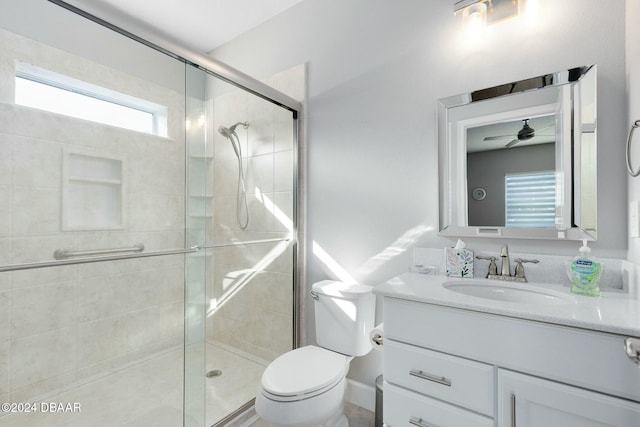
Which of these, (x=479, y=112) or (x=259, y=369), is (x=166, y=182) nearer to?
(x=259, y=369)

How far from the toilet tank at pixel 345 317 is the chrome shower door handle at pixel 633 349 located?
1.01 meters

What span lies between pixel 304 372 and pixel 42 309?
1.58 meters

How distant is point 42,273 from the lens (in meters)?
1.71

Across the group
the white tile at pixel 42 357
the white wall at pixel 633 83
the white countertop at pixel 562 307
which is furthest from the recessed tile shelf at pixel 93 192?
the white wall at pixel 633 83

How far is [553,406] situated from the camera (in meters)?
0.87

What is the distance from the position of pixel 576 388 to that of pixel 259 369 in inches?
66.9

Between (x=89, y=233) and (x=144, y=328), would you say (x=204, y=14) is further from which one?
(x=144, y=328)

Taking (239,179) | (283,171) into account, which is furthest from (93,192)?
(283,171)

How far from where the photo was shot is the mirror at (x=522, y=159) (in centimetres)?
122

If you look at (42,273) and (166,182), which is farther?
(166,182)

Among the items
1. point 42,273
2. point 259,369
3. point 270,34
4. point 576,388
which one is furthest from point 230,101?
point 576,388

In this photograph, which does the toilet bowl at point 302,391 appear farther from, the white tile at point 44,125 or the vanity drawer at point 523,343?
the white tile at point 44,125

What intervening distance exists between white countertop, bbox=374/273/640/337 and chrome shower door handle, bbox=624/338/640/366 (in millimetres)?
17

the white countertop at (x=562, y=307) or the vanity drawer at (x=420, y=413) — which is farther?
the vanity drawer at (x=420, y=413)
